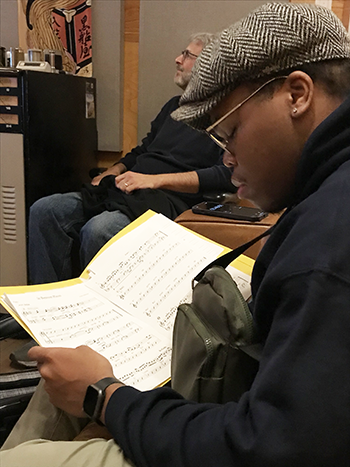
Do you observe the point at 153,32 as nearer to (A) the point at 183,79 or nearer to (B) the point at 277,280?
(A) the point at 183,79

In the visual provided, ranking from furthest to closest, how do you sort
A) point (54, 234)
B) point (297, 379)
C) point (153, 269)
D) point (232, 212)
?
point (54, 234)
point (232, 212)
point (153, 269)
point (297, 379)

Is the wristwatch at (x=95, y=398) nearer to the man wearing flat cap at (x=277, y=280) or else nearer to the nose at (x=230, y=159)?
the man wearing flat cap at (x=277, y=280)

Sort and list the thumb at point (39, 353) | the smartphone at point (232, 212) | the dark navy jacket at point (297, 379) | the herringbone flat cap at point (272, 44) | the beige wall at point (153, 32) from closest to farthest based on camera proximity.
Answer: the dark navy jacket at point (297, 379)
the herringbone flat cap at point (272, 44)
the thumb at point (39, 353)
the smartphone at point (232, 212)
the beige wall at point (153, 32)

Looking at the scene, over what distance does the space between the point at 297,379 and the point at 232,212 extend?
89 cm

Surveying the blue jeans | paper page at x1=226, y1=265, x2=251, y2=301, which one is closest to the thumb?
paper page at x1=226, y1=265, x2=251, y2=301

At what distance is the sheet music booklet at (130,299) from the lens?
77 centimetres

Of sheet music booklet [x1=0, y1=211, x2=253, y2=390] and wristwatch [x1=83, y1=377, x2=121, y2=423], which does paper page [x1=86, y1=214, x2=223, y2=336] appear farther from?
wristwatch [x1=83, y1=377, x2=121, y2=423]

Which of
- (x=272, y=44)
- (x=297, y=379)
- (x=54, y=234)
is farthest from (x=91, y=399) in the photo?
(x=54, y=234)

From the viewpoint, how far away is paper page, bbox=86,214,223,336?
0.88 m

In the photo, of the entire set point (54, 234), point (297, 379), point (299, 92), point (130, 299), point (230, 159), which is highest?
point (299, 92)

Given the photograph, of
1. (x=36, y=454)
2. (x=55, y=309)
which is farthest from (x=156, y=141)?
(x=36, y=454)

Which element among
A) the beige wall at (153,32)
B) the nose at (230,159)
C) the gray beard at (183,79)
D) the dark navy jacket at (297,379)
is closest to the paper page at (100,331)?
the dark navy jacket at (297,379)

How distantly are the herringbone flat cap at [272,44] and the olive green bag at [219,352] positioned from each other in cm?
31

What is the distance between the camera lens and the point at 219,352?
58cm
